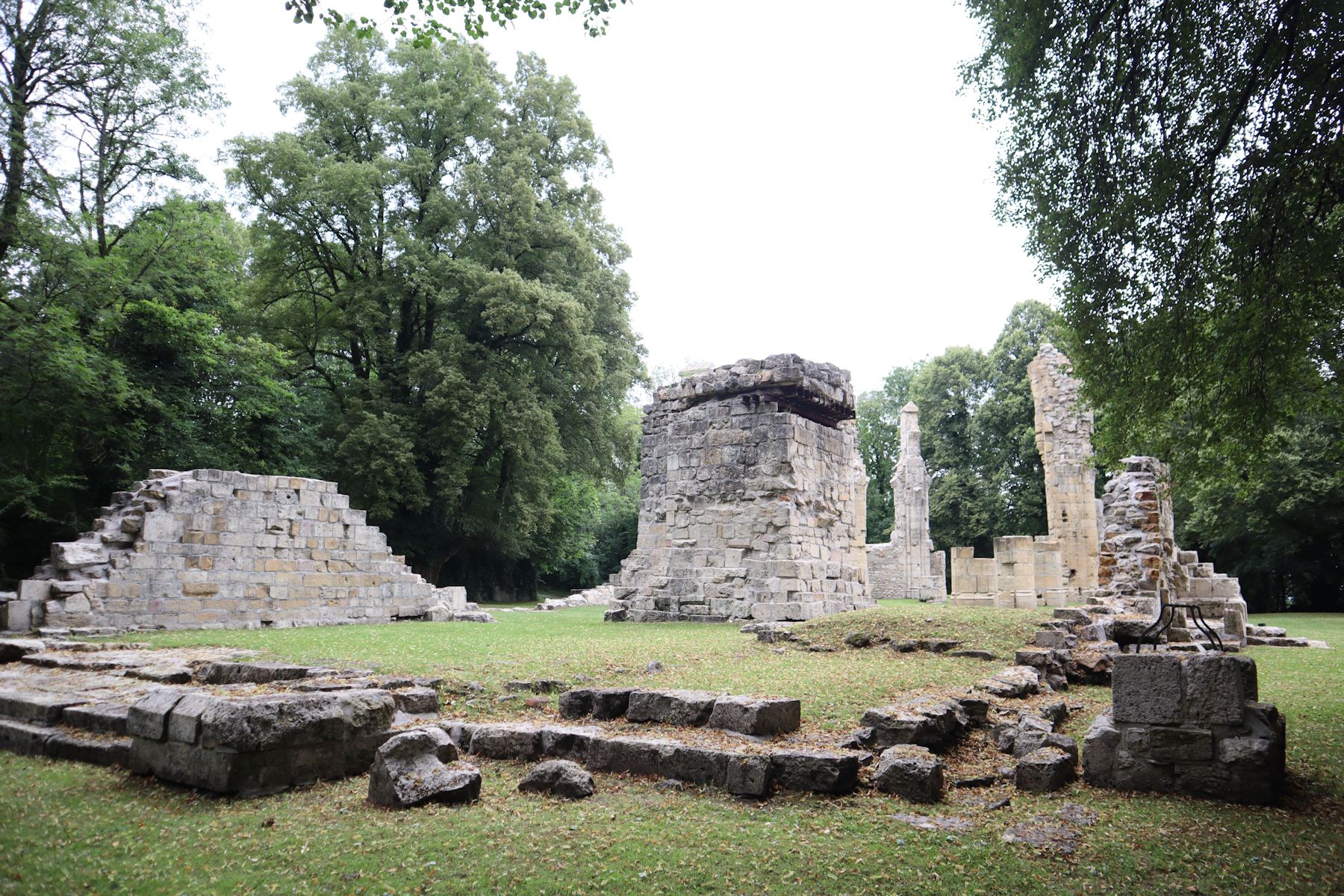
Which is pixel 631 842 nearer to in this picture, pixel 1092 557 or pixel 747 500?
pixel 747 500

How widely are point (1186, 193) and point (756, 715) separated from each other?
210 inches

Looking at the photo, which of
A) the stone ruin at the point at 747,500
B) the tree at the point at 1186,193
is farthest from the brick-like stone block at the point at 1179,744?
the stone ruin at the point at 747,500

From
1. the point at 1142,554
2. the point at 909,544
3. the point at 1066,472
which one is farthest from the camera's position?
the point at 909,544

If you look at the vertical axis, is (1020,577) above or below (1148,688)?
above

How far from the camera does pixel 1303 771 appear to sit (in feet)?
17.1

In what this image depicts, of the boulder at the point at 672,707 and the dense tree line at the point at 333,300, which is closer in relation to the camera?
the boulder at the point at 672,707

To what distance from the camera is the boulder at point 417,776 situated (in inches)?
179

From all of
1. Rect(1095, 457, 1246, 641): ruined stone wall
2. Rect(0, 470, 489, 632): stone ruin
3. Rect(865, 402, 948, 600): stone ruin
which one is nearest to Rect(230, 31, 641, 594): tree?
Rect(0, 470, 489, 632): stone ruin

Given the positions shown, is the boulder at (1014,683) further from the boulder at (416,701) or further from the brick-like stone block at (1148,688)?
the boulder at (416,701)

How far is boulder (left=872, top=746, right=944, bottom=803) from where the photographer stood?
183 inches

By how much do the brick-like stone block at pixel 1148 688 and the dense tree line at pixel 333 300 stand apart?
17202mm

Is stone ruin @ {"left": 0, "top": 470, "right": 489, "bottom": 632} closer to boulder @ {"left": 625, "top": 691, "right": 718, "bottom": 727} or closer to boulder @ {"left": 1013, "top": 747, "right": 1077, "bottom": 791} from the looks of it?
boulder @ {"left": 625, "top": 691, "right": 718, "bottom": 727}

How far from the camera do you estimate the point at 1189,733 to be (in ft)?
15.8

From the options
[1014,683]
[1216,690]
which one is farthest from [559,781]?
[1014,683]
